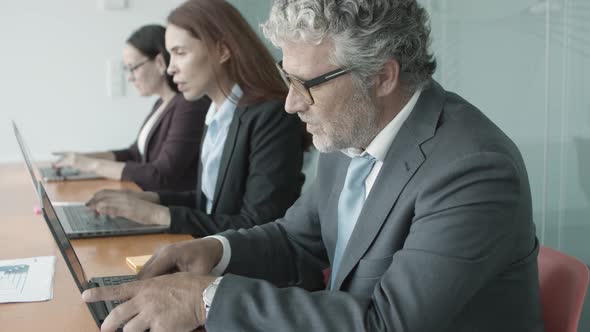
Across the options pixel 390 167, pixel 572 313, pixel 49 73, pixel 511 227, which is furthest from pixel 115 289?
pixel 49 73

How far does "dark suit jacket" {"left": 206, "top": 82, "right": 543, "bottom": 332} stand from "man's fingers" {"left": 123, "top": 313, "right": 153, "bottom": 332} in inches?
3.7

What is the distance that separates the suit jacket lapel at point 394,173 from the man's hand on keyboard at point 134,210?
817 mm

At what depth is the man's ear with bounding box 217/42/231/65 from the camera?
2414 millimetres

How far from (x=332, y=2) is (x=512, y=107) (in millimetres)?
843

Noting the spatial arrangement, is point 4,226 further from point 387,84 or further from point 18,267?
point 387,84

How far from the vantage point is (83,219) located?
7.11ft

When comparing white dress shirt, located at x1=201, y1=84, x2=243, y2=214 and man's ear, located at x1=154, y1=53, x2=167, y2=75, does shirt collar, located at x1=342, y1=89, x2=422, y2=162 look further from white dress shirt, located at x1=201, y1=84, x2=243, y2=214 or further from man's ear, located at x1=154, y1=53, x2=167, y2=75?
man's ear, located at x1=154, y1=53, x2=167, y2=75

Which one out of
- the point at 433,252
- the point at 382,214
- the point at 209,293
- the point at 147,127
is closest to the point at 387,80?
the point at 382,214

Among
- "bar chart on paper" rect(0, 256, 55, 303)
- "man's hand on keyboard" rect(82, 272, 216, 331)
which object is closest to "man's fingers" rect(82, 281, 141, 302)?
"man's hand on keyboard" rect(82, 272, 216, 331)

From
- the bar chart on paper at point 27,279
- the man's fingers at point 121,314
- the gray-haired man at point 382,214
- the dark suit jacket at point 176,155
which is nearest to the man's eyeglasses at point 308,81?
the gray-haired man at point 382,214

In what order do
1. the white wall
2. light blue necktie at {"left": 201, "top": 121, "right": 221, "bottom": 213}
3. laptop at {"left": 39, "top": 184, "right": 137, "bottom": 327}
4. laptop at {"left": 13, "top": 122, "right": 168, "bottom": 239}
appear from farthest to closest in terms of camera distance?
the white wall < light blue necktie at {"left": 201, "top": 121, "right": 221, "bottom": 213} < laptop at {"left": 13, "top": 122, "right": 168, "bottom": 239} < laptop at {"left": 39, "top": 184, "right": 137, "bottom": 327}

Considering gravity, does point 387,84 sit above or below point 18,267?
above

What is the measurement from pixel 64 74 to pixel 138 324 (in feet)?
10.8

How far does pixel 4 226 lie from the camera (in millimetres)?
2234
